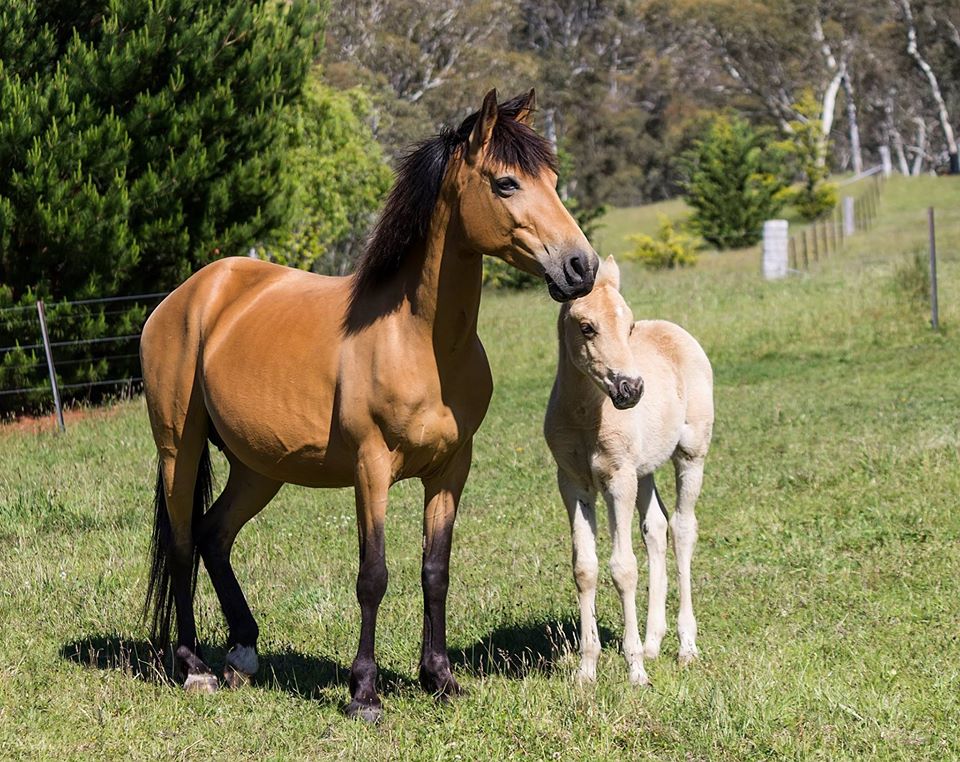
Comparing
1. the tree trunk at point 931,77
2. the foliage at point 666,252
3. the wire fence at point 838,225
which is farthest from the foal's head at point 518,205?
the tree trunk at point 931,77

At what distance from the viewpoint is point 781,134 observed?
59.3 metres

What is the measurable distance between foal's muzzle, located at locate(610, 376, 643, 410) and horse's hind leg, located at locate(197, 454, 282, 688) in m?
2.13

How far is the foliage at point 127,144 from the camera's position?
48.7 feet

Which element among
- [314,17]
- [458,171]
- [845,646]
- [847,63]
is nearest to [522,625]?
[845,646]

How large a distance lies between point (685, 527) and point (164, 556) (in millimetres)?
2687

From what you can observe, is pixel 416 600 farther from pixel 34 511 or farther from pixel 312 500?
pixel 34 511

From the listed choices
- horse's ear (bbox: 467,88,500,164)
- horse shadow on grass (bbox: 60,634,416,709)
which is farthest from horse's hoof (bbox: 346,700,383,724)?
horse's ear (bbox: 467,88,500,164)

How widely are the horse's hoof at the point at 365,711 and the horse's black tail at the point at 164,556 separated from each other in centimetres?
148

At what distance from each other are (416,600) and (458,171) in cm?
288

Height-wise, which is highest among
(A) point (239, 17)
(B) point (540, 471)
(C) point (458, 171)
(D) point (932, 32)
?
(D) point (932, 32)

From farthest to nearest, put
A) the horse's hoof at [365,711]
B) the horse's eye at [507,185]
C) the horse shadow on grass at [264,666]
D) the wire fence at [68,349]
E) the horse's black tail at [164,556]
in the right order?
1. the wire fence at [68,349]
2. the horse's black tail at [164,556]
3. the horse shadow on grass at [264,666]
4. the horse's hoof at [365,711]
5. the horse's eye at [507,185]

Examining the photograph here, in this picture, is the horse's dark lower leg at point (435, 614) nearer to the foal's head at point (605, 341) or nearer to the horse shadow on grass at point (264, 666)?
the horse shadow on grass at point (264, 666)

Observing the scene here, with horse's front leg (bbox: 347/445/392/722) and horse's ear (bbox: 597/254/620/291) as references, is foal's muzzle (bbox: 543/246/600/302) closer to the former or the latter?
horse's ear (bbox: 597/254/620/291)

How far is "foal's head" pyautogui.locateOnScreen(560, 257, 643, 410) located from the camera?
201 inches
